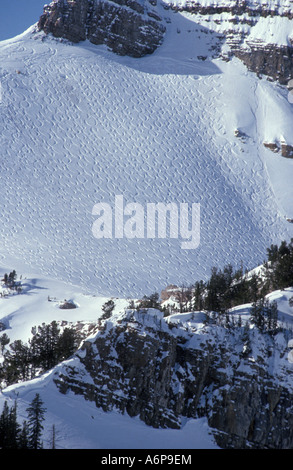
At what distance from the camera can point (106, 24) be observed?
122 metres

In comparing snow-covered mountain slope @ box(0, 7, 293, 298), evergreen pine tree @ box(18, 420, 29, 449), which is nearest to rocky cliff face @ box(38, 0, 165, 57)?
snow-covered mountain slope @ box(0, 7, 293, 298)

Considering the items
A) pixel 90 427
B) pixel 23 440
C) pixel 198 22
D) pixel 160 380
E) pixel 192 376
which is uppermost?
pixel 198 22

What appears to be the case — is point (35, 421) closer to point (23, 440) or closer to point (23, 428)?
point (23, 428)

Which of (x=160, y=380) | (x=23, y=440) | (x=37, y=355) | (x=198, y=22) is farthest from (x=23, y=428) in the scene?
(x=198, y=22)

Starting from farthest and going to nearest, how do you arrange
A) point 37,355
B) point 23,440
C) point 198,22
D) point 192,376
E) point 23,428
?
1. point 198,22
2. point 37,355
3. point 192,376
4. point 23,428
5. point 23,440

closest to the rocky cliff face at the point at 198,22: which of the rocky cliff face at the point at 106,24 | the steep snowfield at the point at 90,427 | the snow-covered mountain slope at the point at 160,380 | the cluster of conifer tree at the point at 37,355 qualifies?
the rocky cliff face at the point at 106,24

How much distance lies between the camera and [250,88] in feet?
370

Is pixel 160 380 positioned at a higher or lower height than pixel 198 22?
lower

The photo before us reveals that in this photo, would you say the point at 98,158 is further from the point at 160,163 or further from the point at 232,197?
the point at 232,197

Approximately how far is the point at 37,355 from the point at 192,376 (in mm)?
11460

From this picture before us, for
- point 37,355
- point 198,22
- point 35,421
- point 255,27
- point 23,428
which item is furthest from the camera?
point 198,22

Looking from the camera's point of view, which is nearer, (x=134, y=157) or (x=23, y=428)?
(x=23, y=428)
